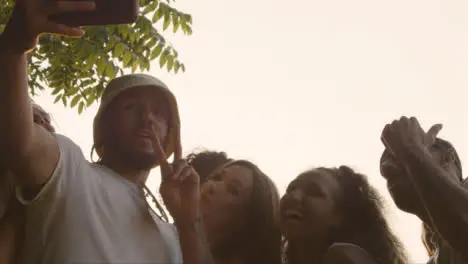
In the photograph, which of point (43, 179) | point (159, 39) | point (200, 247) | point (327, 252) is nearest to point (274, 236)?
point (327, 252)

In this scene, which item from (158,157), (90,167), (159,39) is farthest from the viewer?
(159,39)

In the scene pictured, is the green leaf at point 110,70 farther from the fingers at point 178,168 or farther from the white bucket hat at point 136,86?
the fingers at point 178,168

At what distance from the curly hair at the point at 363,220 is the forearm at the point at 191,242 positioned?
537mm

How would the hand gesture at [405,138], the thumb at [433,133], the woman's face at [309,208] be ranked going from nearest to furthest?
the hand gesture at [405,138] < the thumb at [433,133] < the woman's face at [309,208]

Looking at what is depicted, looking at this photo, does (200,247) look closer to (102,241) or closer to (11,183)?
(102,241)

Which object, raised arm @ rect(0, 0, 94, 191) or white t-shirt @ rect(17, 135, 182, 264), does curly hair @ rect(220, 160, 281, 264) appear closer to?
white t-shirt @ rect(17, 135, 182, 264)

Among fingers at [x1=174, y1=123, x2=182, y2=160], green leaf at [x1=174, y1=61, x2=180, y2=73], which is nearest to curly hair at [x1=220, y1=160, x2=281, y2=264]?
fingers at [x1=174, y1=123, x2=182, y2=160]

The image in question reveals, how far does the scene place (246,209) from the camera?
111 inches

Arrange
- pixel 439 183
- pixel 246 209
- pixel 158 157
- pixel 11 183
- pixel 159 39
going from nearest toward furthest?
pixel 11 183, pixel 439 183, pixel 158 157, pixel 246 209, pixel 159 39

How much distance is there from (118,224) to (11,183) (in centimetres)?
36

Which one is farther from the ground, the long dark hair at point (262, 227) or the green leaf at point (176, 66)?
the green leaf at point (176, 66)

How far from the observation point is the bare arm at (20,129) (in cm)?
159

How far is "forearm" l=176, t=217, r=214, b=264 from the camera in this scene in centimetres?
221

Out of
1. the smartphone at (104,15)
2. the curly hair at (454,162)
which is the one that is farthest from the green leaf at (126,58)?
the smartphone at (104,15)
